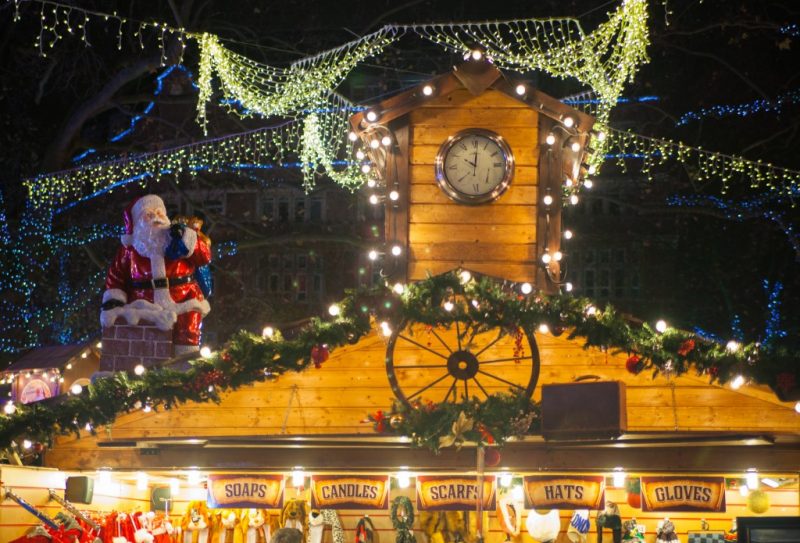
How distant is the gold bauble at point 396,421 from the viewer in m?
12.8

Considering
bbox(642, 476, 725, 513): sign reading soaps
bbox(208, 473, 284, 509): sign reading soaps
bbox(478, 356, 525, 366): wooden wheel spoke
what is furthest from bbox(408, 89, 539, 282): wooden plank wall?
bbox(208, 473, 284, 509): sign reading soaps

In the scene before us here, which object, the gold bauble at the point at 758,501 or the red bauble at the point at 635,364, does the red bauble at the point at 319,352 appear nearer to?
the red bauble at the point at 635,364

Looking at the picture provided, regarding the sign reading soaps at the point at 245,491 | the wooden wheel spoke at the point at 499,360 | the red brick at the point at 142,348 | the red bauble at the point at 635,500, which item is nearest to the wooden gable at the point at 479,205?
the wooden wheel spoke at the point at 499,360

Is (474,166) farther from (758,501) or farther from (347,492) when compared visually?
(758,501)

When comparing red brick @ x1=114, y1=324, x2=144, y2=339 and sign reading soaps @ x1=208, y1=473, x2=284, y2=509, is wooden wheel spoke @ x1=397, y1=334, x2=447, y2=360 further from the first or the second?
red brick @ x1=114, y1=324, x2=144, y2=339

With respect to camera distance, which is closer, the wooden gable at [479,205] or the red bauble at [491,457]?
the red bauble at [491,457]

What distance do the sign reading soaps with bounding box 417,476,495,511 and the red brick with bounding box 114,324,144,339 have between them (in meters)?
3.68

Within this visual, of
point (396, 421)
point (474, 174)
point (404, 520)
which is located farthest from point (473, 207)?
point (404, 520)

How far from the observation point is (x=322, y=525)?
16703 mm

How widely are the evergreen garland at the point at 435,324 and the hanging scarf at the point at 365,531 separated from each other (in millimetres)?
4072

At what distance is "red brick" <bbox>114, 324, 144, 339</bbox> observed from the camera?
50.4ft

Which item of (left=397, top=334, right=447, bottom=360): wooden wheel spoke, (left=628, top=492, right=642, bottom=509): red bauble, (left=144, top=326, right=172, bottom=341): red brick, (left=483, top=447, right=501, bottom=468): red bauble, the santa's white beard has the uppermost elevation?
the santa's white beard

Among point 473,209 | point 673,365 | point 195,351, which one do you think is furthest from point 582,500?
point 195,351

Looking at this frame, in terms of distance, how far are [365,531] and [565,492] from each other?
329 cm
